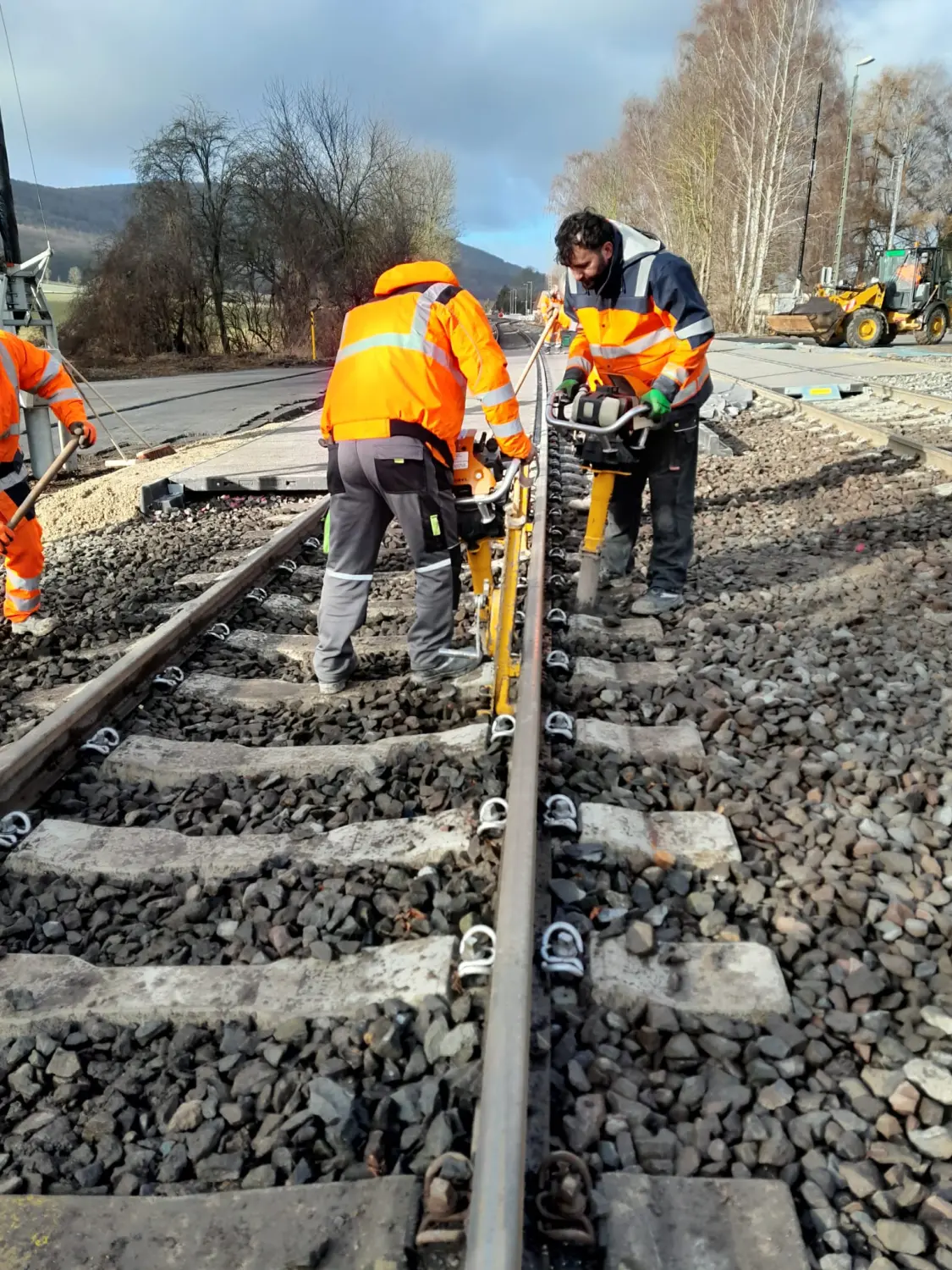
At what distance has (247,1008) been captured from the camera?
2.18 meters

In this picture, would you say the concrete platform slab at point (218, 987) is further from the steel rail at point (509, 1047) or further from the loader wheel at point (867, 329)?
the loader wheel at point (867, 329)

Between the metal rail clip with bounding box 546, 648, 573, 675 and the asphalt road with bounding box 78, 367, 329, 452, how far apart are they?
33.2 ft

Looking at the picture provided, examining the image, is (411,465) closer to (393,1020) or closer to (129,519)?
(393,1020)

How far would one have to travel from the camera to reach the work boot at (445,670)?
13.1 feet

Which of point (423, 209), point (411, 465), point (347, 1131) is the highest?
point (423, 209)

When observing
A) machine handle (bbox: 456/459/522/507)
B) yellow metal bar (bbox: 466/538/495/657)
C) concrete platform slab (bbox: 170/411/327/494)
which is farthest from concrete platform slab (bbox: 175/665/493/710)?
concrete platform slab (bbox: 170/411/327/494)

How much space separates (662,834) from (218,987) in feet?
4.34

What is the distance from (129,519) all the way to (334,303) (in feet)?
114

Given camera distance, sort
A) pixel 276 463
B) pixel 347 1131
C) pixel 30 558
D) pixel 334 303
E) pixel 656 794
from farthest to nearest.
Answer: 1. pixel 334 303
2. pixel 276 463
3. pixel 30 558
4. pixel 656 794
5. pixel 347 1131

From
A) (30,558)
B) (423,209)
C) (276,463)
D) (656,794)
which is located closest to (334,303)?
(423,209)

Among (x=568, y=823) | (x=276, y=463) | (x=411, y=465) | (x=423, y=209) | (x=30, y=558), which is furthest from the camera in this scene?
(x=423, y=209)

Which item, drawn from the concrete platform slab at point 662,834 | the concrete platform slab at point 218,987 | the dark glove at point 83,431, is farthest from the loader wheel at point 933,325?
the concrete platform slab at point 218,987

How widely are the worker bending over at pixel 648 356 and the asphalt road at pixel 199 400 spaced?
9.08 metres

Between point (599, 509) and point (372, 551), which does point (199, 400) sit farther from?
point (372, 551)
